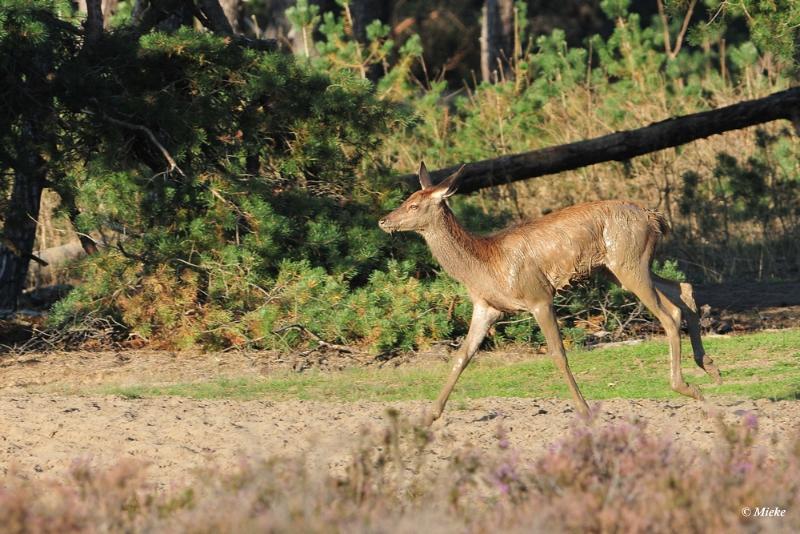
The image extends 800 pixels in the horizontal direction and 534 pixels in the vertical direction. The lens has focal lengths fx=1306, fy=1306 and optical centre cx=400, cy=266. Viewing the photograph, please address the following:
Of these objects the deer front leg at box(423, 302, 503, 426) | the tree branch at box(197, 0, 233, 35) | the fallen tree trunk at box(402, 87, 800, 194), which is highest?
the tree branch at box(197, 0, 233, 35)

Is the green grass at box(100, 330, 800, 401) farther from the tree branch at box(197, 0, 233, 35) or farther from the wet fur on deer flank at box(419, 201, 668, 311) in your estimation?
the tree branch at box(197, 0, 233, 35)

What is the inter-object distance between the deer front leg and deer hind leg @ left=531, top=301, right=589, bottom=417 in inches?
14.5

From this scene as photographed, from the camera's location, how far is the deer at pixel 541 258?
9.90 metres

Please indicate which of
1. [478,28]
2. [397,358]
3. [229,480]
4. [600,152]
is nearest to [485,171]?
[600,152]

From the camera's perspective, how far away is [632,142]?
16.0m

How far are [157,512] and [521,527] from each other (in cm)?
176

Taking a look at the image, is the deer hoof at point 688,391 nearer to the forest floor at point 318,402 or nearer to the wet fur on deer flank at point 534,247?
the forest floor at point 318,402

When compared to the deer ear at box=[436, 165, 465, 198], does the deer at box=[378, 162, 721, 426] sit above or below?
below

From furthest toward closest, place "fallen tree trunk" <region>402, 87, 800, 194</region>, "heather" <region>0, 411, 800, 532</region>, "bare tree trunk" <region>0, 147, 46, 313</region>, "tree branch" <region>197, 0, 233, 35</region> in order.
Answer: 1. "tree branch" <region>197, 0, 233, 35</region>
2. "fallen tree trunk" <region>402, 87, 800, 194</region>
3. "bare tree trunk" <region>0, 147, 46, 313</region>
4. "heather" <region>0, 411, 800, 532</region>

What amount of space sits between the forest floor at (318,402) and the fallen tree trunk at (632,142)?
2.96m

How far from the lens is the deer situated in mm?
9898

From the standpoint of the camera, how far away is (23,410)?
10203 millimetres

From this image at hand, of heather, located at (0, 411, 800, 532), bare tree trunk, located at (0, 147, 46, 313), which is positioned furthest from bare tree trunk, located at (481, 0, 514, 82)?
heather, located at (0, 411, 800, 532)

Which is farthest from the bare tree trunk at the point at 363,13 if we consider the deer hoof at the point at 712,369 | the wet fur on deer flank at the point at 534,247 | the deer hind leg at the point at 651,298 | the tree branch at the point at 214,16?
the deer hoof at the point at 712,369
